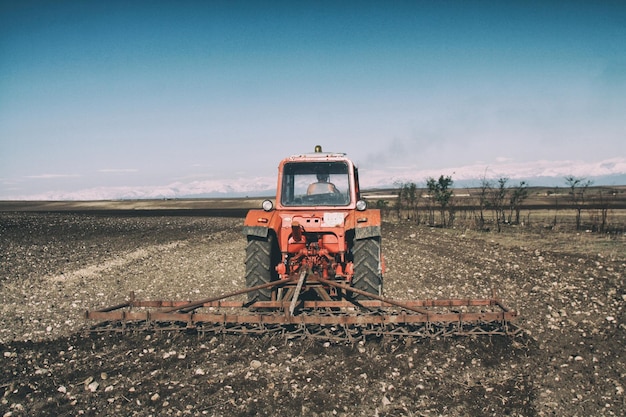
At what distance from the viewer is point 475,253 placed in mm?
13906

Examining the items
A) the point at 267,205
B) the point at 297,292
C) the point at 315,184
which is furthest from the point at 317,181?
the point at 297,292

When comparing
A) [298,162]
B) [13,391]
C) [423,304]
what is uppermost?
[298,162]

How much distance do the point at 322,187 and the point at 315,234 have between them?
1.03 metres

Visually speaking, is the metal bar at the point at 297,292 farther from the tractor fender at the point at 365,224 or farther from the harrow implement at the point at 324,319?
the tractor fender at the point at 365,224

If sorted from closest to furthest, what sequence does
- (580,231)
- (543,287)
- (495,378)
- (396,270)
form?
(495,378) → (543,287) → (396,270) → (580,231)

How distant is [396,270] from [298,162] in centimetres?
505

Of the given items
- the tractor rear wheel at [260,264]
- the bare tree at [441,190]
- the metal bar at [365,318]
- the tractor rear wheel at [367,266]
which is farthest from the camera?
the bare tree at [441,190]

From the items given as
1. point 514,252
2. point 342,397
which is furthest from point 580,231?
point 342,397

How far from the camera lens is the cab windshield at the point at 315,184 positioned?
25.3 feet

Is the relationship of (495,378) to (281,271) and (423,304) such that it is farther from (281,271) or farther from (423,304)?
(281,271)

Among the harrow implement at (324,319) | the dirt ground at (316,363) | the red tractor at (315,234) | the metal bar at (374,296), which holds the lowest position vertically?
the dirt ground at (316,363)

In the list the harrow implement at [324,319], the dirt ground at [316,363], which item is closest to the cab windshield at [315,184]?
the harrow implement at [324,319]

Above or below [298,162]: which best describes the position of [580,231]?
below

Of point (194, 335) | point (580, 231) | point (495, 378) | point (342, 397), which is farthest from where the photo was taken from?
point (580, 231)
